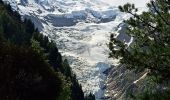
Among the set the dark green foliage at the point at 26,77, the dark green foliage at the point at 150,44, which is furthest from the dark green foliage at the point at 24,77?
the dark green foliage at the point at 150,44

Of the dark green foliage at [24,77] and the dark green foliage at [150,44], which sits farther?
the dark green foliage at [24,77]

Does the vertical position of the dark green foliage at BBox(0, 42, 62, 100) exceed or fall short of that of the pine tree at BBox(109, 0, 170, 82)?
Answer: it falls short

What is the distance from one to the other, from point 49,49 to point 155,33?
4079 inches

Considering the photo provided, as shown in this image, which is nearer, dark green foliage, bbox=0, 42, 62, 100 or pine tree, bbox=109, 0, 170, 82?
pine tree, bbox=109, 0, 170, 82

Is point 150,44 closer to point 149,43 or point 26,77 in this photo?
point 149,43

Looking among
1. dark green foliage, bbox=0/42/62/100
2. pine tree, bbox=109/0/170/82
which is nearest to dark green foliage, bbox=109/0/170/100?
pine tree, bbox=109/0/170/82

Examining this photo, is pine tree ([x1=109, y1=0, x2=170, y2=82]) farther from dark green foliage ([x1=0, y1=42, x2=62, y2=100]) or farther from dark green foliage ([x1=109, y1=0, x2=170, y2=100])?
dark green foliage ([x1=0, y1=42, x2=62, y2=100])

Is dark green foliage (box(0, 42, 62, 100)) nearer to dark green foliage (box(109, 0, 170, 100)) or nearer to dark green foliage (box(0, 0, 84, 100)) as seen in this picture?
dark green foliage (box(0, 0, 84, 100))

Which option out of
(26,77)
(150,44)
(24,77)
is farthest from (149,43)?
(24,77)

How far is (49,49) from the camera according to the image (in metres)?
130

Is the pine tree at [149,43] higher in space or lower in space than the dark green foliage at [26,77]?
higher

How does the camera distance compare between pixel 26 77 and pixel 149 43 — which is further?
pixel 26 77

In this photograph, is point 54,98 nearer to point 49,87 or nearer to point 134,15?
point 49,87

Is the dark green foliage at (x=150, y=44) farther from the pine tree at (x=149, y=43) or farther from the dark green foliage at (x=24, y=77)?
the dark green foliage at (x=24, y=77)
